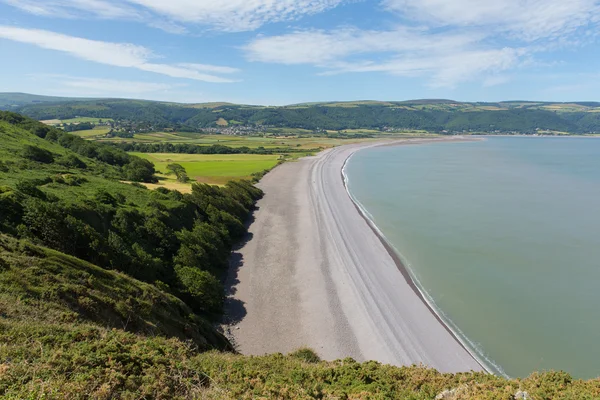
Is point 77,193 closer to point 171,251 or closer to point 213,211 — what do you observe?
point 171,251

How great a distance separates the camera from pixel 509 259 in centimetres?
3080

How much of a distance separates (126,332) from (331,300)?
50.2 ft

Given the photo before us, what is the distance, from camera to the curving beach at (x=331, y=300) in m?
19.0

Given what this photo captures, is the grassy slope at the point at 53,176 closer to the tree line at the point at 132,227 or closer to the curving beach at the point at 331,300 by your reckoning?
the tree line at the point at 132,227

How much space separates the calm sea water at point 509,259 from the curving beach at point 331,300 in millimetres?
2102

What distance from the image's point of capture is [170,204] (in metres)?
30.2

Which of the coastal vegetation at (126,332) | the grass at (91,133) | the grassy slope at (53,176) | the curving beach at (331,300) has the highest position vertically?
the grass at (91,133)

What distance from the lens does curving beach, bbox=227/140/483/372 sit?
1905 centimetres

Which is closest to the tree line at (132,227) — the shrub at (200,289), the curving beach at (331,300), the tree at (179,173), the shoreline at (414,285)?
the shrub at (200,289)

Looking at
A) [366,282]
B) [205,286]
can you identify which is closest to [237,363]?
[205,286]

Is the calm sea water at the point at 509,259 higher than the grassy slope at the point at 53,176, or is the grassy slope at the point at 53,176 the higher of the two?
the grassy slope at the point at 53,176

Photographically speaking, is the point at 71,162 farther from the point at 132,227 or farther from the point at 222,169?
the point at 222,169

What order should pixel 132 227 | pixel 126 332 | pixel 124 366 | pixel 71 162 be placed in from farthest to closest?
pixel 71 162, pixel 132 227, pixel 126 332, pixel 124 366

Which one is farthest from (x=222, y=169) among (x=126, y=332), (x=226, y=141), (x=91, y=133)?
(x=91, y=133)
